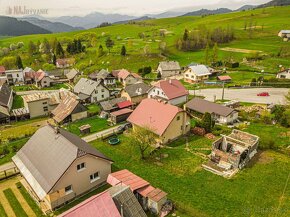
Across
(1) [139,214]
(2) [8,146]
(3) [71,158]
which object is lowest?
(2) [8,146]

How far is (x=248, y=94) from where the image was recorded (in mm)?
76375

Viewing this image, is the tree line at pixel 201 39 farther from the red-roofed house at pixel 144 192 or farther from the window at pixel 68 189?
the window at pixel 68 189

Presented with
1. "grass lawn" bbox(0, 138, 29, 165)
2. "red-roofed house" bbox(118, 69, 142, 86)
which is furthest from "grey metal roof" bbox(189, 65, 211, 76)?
"grass lawn" bbox(0, 138, 29, 165)

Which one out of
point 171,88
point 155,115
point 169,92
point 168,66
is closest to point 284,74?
point 168,66

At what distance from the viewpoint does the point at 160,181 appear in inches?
1389

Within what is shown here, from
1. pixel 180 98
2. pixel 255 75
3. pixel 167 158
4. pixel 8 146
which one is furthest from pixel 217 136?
pixel 255 75

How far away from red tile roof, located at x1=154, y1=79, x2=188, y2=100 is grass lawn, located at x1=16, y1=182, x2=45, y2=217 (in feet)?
141

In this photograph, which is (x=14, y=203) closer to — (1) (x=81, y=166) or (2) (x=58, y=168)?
(2) (x=58, y=168)

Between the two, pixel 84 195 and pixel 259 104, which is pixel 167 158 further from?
pixel 259 104

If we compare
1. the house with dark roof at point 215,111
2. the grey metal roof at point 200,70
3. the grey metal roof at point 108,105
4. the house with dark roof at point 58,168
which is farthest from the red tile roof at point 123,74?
the house with dark roof at point 58,168

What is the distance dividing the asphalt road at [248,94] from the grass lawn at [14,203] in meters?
57.3

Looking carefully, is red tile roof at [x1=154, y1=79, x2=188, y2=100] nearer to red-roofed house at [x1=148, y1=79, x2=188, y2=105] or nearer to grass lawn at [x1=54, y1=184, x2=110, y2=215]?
red-roofed house at [x1=148, y1=79, x2=188, y2=105]

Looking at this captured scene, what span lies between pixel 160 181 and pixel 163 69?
253 ft

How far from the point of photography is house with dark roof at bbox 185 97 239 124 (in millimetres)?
55094
